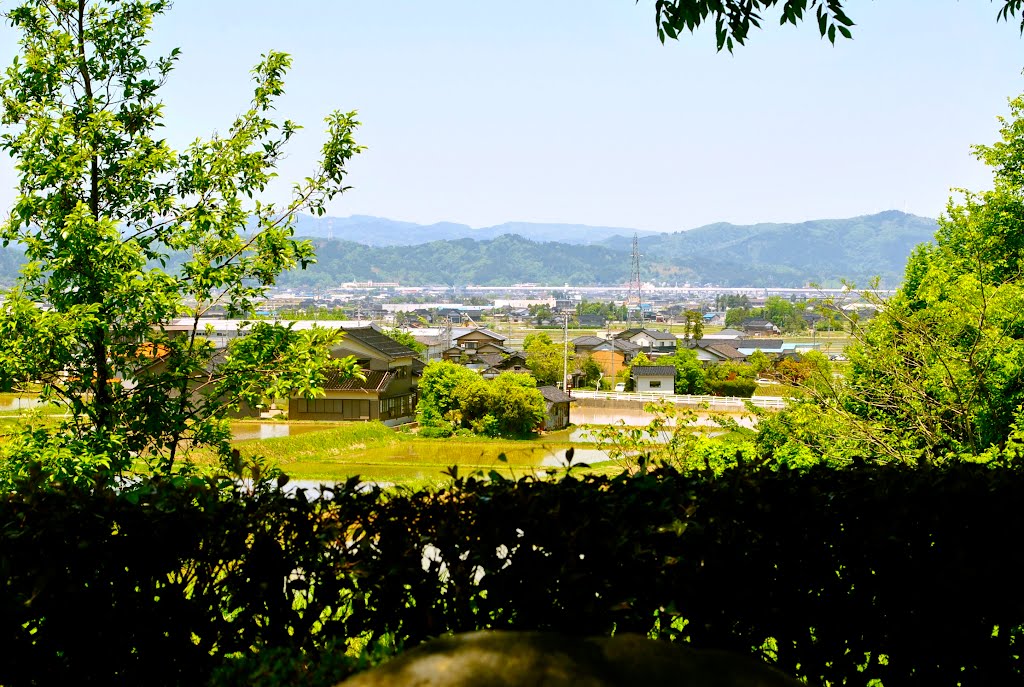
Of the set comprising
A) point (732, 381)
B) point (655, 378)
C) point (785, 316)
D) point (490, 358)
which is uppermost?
point (785, 316)

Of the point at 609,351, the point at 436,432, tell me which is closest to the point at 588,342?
the point at 609,351

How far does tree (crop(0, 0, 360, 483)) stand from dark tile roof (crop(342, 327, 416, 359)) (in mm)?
27791

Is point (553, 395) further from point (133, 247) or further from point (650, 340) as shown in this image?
point (650, 340)

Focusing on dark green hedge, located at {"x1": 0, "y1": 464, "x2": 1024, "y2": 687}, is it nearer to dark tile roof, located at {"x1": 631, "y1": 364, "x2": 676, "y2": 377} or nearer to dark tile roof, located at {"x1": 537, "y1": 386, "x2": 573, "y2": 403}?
dark tile roof, located at {"x1": 537, "y1": 386, "x2": 573, "y2": 403}

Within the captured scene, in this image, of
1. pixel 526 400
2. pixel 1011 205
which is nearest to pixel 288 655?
pixel 1011 205

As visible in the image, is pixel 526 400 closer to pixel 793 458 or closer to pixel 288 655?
pixel 793 458

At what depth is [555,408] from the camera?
112 feet

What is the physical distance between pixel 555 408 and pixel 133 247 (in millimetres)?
29688

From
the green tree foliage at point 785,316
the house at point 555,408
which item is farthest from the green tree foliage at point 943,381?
the green tree foliage at point 785,316

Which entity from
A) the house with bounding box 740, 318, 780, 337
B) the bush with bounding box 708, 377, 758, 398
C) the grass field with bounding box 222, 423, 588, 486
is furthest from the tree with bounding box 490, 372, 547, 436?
the house with bounding box 740, 318, 780, 337

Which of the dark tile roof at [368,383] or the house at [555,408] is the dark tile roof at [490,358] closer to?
the house at [555,408]

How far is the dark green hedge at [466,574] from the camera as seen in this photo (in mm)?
2477

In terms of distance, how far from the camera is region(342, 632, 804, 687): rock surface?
1641mm

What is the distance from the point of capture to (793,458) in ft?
25.0
